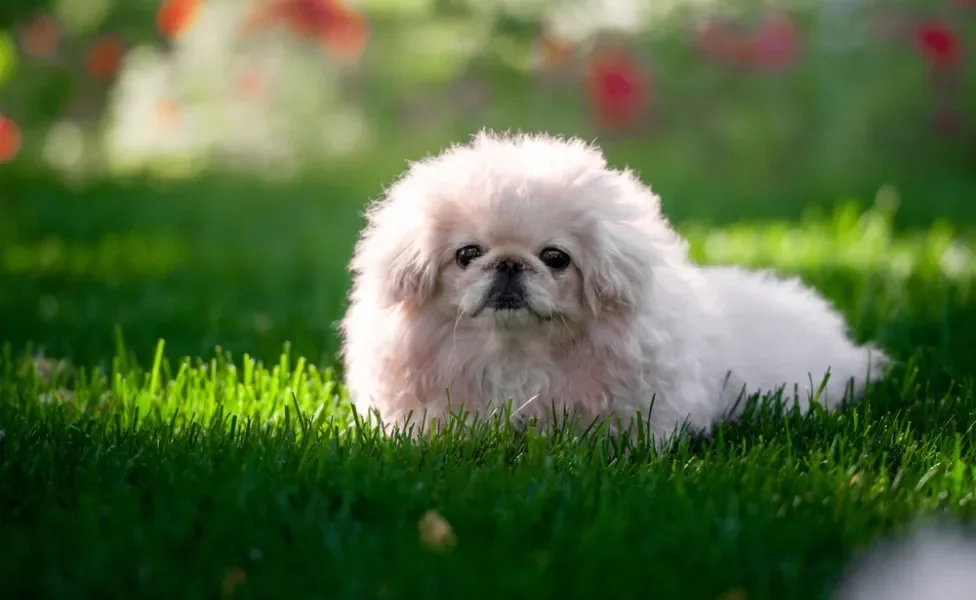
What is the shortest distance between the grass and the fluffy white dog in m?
0.14

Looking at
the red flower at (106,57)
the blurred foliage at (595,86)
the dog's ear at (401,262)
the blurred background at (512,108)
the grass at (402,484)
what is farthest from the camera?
the red flower at (106,57)

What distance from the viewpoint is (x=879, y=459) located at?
279cm

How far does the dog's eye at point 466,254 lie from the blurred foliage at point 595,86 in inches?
228

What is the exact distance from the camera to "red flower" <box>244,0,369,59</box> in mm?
9938

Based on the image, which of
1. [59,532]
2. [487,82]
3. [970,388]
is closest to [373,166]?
[487,82]

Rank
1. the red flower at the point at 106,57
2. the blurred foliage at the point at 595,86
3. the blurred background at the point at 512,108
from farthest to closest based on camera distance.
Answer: the red flower at the point at 106,57 < the blurred foliage at the point at 595,86 < the blurred background at the point at 512,108

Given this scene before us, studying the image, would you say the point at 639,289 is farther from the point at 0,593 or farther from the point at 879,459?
the point at 0,593

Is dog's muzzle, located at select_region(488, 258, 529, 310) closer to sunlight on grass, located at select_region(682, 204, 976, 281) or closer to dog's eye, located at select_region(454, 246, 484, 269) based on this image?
dog's eye, located at select_region(454, 246, 484, 269)

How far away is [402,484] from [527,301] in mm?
583

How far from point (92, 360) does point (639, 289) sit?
6.78ft

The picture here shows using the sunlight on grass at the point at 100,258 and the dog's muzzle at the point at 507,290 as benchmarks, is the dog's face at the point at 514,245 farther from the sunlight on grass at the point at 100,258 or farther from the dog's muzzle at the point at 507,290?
the sunlight on grass at the point at 100,258

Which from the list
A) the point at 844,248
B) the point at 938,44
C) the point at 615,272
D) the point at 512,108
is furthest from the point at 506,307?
the point at 938,44

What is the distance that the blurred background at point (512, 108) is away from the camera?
323 inches

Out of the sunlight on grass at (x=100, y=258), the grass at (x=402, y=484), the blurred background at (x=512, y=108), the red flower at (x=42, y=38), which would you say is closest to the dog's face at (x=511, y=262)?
the grass at (x=402, y=484)
